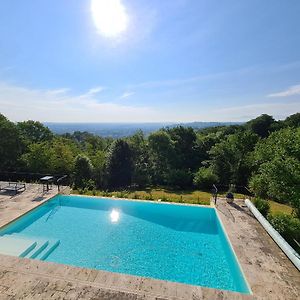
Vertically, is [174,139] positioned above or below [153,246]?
above

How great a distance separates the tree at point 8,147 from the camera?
17.9m

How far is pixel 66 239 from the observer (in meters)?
8.77

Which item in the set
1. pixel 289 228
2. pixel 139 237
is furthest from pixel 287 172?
pixel 139 237

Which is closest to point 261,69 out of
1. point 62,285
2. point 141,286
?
point 141,286

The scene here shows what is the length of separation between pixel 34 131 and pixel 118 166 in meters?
12.7

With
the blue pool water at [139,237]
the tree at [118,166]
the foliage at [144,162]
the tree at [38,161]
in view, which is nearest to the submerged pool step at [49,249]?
the blue pool water at [139,237]

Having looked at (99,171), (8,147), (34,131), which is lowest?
(99,171)

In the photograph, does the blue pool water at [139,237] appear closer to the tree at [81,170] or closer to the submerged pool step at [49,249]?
the submerged pool step at [49,249]

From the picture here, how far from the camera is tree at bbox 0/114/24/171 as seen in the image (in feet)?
58.9

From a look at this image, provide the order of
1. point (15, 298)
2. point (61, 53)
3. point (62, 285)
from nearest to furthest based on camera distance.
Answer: point (15, 298) < point (62, 285) < point (61, 53)

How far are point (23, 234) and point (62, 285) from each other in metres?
4.22

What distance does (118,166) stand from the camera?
19.9 m

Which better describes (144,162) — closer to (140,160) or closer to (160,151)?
(140,160)

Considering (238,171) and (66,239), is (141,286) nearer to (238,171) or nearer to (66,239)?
(66,239)
